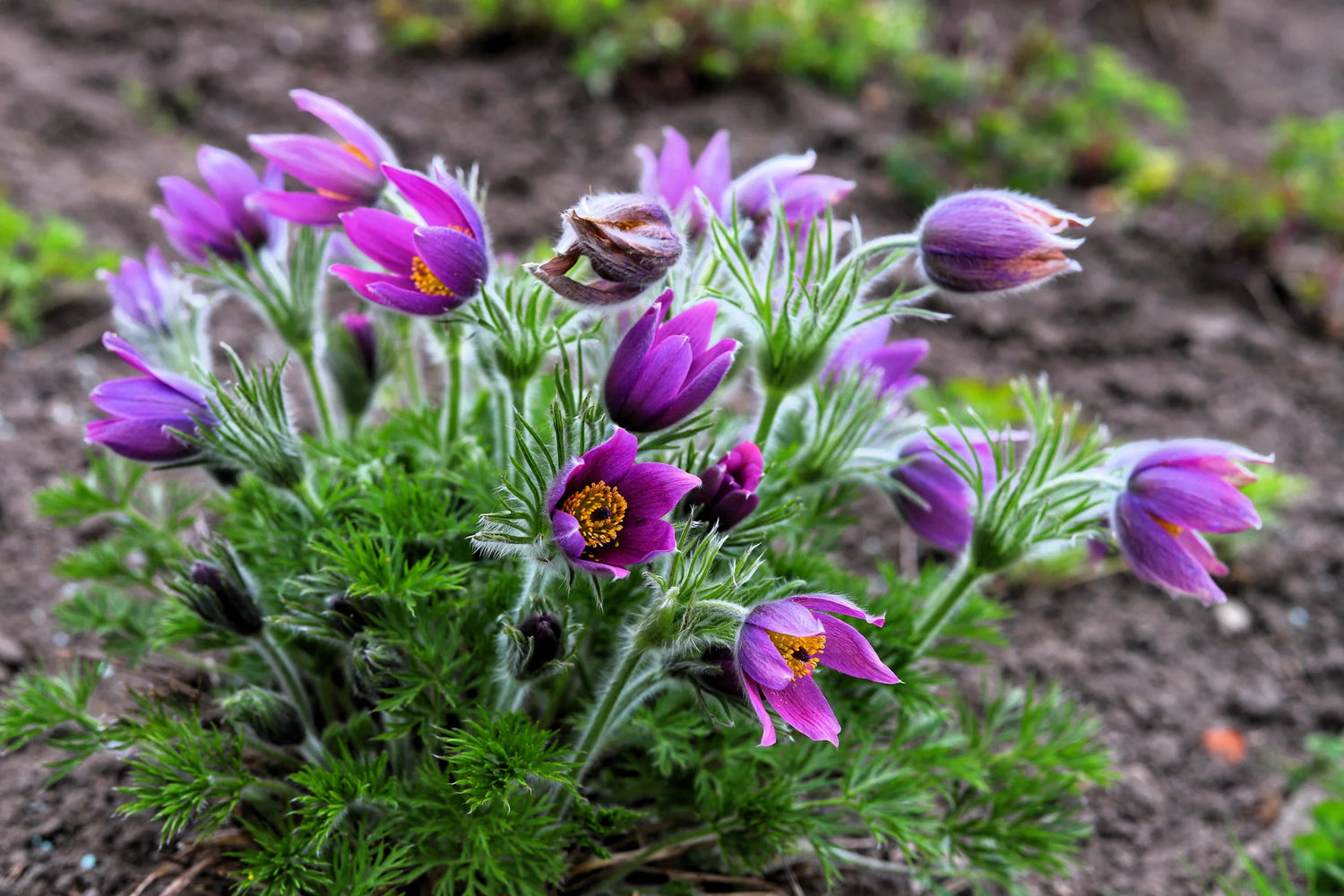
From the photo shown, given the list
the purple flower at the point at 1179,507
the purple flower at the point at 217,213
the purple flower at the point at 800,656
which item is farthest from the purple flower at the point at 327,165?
the purple flower at the point at 1179,507

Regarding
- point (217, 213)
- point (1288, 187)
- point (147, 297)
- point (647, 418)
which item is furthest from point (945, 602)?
point (1288, 187)

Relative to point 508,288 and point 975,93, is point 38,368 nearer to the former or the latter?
point 508,288

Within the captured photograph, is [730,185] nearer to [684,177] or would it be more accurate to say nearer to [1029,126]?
[684,177]

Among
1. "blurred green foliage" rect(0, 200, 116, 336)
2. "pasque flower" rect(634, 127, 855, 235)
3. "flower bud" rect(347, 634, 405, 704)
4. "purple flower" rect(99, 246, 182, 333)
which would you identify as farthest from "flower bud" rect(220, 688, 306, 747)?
"blurred green foliage" rect(0, 200, 116, 336)

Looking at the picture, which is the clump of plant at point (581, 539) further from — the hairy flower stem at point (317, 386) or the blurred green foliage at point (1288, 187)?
the blurred green foliage at point (1288, 187)

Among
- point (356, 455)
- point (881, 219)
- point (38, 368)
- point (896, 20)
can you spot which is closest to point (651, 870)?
point (356, 455)

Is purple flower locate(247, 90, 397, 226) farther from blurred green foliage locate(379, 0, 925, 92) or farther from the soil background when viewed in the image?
blurred green foliage locate(379, 0, 925, 92)
